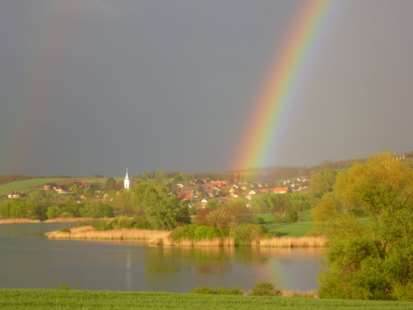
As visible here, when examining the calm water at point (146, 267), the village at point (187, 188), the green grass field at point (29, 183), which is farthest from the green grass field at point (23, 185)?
the calm water at point (146, 267)

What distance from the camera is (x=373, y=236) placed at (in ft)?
A: 57.4

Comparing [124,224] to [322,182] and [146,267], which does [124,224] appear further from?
[146,267]

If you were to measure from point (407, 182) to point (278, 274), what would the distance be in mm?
9238

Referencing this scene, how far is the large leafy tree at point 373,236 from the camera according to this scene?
16.3 metres

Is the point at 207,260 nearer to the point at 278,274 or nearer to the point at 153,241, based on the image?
the point at 278,274

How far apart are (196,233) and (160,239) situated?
8.47 ft

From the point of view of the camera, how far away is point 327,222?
2000cm

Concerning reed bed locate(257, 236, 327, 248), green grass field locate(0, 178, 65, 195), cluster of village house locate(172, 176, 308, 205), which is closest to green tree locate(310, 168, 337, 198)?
reed bed locate(257, 236, 327, 248)

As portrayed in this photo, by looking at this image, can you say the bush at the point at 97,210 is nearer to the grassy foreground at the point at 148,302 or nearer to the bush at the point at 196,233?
the bush at the point at 196,233

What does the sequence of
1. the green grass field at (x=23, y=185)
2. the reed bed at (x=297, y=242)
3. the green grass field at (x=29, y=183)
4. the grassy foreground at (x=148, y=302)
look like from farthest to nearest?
the green grass field at (x=29, y=183) → the green grass field at (x=23, y=185) → the reed bed at (x=297, y=242) → the grassy foreground at (x=148, y=302)

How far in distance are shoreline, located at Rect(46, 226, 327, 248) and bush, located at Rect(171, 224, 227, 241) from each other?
25 cm

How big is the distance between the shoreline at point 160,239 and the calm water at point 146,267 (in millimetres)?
2036

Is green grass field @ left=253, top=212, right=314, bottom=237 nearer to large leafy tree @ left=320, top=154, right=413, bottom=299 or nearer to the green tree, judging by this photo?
the green tree

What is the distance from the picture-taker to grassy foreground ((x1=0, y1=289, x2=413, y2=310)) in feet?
30.1
